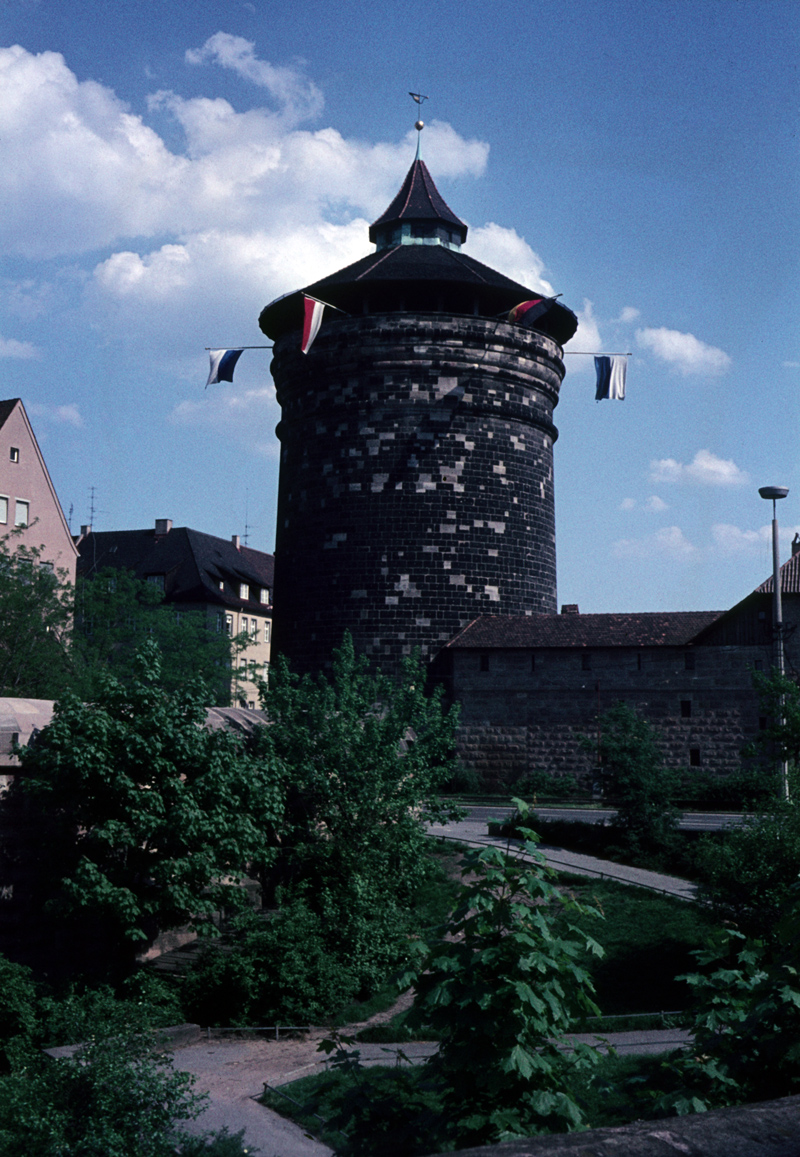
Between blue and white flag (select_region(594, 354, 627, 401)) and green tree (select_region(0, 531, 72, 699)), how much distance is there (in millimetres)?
22539

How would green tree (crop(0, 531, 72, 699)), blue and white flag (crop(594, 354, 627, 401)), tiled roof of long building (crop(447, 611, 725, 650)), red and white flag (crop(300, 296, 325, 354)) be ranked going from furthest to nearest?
1. blue and white flag (crop(594, 354, 627, 401))
2. red and white flag (crop(300, 296, 325, 354))
3. tiled roof of long building (crop(447, 611, 725, 650))
4. green tree (crop(0, 531, 72, 699))

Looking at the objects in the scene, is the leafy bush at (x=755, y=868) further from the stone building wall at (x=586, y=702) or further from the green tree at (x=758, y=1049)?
the stone building wall at (x=586, y=702)

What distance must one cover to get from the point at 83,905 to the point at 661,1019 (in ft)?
31.9

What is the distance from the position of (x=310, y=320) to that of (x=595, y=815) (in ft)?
67.6

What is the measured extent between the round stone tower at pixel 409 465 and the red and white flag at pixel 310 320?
1.64 meters

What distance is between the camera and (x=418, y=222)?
46.3m

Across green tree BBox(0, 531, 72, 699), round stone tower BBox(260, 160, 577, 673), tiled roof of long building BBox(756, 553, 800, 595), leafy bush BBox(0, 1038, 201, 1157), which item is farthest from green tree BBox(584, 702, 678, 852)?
green tree BBox(0, 531, 72, 699)

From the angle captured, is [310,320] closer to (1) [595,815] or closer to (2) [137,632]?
(2) [137,632]

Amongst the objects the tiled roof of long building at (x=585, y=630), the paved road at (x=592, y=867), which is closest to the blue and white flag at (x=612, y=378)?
the tiled roof of long building at (x=585, y=630)

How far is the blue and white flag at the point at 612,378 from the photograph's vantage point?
139ft

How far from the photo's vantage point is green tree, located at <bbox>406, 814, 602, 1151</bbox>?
5.96 m

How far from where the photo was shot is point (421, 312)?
4025cm

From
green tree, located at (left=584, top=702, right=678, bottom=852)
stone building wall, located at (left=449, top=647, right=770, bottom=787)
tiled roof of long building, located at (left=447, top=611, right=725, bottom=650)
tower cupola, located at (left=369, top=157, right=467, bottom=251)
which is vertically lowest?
green tree, located at (left=584, top=702, right=678, bottom=852)

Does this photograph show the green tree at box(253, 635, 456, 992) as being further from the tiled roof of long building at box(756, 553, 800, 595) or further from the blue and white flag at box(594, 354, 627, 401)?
the blue and white flag at box(594, 354, 627, 401)
